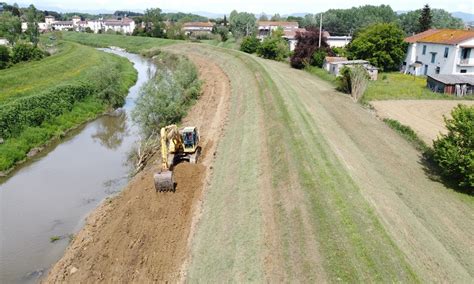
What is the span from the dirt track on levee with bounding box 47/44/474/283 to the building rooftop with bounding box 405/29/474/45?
30.1 meters

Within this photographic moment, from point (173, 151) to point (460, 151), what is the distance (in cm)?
1541

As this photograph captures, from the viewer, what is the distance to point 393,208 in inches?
741

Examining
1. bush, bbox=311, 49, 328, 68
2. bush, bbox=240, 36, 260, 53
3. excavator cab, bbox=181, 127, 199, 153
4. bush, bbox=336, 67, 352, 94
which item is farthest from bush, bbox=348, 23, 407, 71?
excavator cab, bbox=181, 127, 199, 153

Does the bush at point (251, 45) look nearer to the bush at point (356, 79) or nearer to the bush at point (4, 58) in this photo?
the bush at point (356, 79)

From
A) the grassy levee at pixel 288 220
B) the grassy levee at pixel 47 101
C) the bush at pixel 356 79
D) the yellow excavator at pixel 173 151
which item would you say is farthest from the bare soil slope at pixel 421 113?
the grassy levee at pixel 47 101

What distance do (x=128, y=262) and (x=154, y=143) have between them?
13.7 metres

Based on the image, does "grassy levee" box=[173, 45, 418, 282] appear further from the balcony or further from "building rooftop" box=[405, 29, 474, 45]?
"building rooftop" box=[405, 29, 474, 45]

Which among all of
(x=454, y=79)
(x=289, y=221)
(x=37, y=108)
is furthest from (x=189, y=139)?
(x=454, y=79)

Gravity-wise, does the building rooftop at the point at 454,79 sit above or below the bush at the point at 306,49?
below

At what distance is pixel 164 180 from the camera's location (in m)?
21.3

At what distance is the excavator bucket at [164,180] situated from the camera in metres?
21.3

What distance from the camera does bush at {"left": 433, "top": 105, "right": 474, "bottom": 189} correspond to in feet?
71.1

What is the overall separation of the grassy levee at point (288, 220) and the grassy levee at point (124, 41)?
8623 cm

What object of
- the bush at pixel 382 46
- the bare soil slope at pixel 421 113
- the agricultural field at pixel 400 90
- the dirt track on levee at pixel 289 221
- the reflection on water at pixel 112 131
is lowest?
the reflection on water at pixel 112 131
